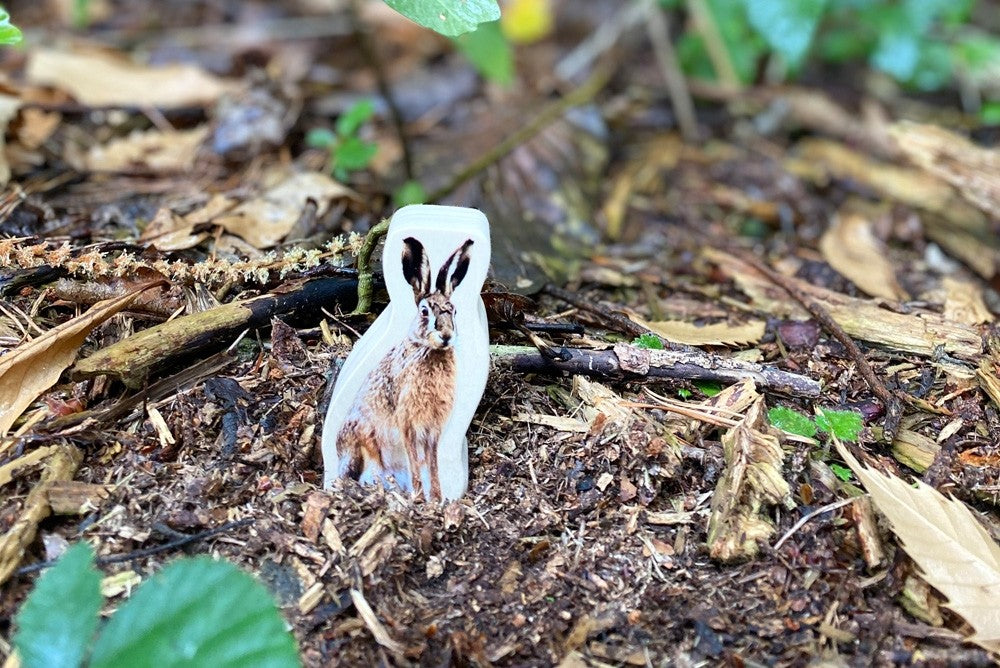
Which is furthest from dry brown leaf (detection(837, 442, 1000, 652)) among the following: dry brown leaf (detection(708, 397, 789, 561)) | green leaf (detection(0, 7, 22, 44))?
green leaf (detection(0, 7, 22, 44))

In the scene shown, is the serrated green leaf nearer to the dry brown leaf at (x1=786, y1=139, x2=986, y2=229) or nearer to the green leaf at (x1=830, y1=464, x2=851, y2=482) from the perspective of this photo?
the green leaf at (x1=830, y1=464, x2=851, y2=482)

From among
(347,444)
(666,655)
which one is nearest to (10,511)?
(347,444)

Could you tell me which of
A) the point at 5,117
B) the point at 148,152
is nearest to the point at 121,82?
the point at 148,152

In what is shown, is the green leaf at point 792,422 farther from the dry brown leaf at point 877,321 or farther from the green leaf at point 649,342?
the dry brown leaf at point 877,321

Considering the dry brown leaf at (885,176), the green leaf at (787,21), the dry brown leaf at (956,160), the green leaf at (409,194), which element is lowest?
the dry brown leaf at (885,176)

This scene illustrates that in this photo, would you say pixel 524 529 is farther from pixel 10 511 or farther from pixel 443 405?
pixel 10 511

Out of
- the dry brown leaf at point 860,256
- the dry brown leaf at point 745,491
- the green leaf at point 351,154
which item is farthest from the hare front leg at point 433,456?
the dry brown leaf at point 860,256

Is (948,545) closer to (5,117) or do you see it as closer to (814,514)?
(814,514)
